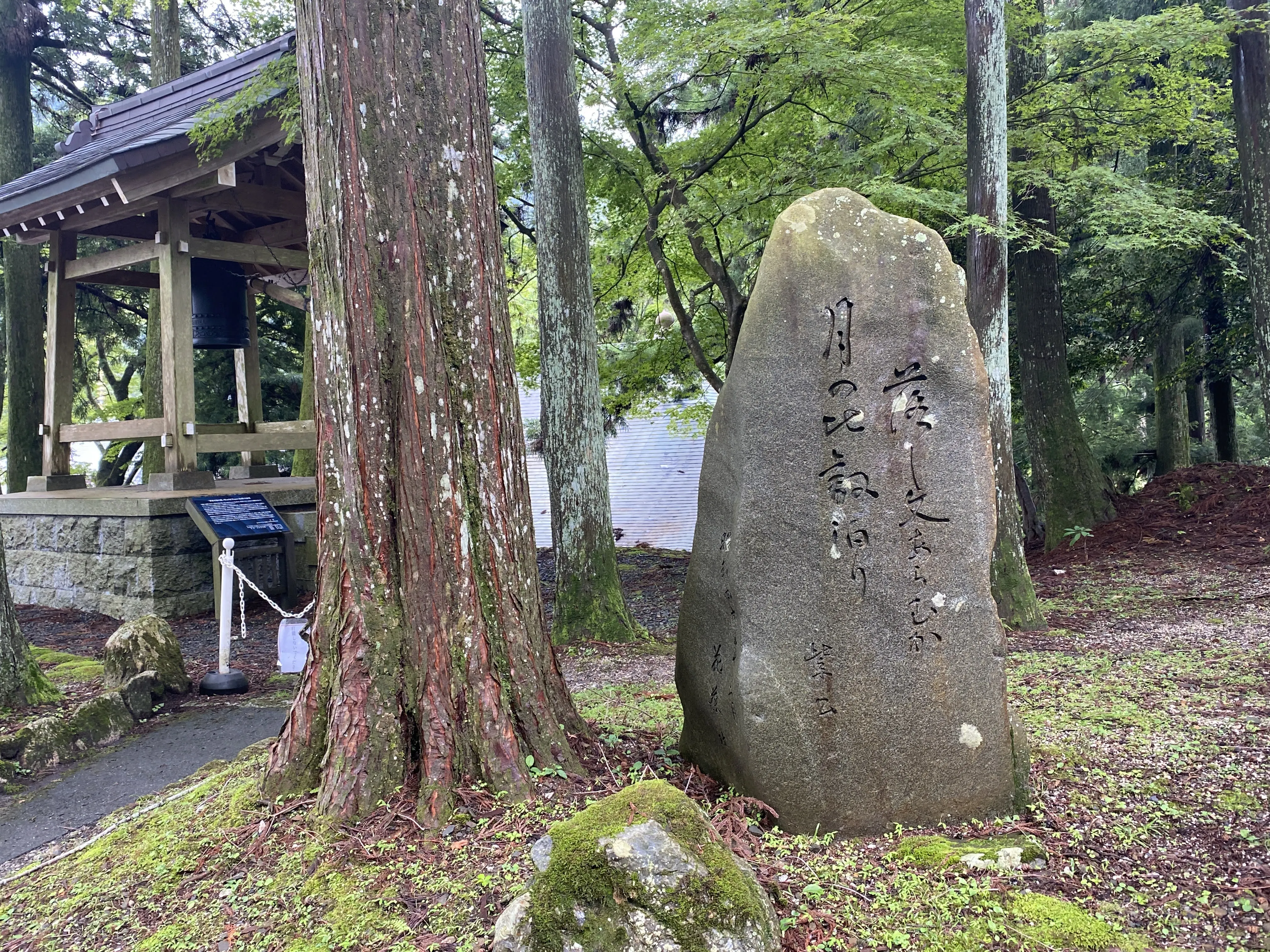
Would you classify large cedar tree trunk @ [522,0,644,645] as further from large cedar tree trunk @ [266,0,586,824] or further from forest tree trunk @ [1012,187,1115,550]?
forest tree trunk @ [1012,187,1115,550]

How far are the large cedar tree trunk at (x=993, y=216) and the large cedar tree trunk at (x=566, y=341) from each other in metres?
3.35

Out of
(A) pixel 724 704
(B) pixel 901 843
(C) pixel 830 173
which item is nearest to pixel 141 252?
(C) pixel 830 173

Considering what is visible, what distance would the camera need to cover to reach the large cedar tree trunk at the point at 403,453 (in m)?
3.30

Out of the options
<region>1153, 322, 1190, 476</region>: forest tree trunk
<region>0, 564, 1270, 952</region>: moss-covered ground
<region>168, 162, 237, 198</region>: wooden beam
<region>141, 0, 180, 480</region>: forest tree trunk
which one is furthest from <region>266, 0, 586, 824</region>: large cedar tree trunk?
<region>1153, 322, 1190, 476</region>: forest tree trunk

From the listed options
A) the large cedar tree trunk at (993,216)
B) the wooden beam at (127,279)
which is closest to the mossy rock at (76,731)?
the large cedar tree trunk at (993,216)

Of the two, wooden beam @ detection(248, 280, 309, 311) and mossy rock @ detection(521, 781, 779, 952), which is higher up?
wooden beam @ detection(248, 280, 309, 311)

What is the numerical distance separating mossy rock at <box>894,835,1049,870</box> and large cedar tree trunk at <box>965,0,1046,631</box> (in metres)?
4.58

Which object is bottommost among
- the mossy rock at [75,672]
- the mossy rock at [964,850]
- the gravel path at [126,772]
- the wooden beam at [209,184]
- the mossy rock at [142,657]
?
the gravel path at [126,772]

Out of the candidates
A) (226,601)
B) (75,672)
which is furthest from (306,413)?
(226,601)

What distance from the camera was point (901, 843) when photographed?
3.04 meters

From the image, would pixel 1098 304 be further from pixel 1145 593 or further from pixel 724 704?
pixel 724 704

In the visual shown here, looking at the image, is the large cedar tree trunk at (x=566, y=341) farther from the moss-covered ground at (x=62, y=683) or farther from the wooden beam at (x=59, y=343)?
the wooden beam at (x=59, y=343)

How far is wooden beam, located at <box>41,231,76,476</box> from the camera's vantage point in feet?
34.8

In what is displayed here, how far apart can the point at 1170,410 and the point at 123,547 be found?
1459 cm
